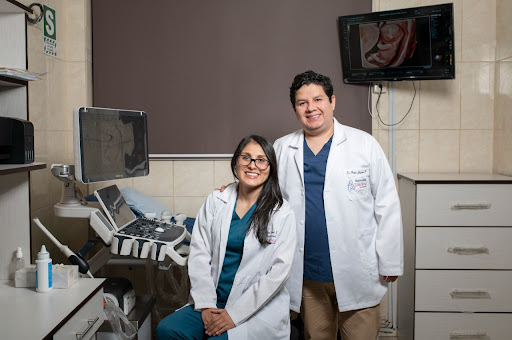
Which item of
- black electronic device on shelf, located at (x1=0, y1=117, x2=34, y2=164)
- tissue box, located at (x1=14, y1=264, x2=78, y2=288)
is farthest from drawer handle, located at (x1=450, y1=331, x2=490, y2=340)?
black electronic device on shelf, located at (x1=0, y1=117, x2=34, y2=164)

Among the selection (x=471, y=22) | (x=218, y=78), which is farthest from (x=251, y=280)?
(x=471, y=22)

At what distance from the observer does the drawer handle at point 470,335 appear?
257cm

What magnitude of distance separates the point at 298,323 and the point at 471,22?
213 cm

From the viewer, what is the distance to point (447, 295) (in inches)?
102

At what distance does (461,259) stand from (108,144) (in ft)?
6.39

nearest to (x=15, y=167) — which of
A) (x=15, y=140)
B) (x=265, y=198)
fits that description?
(x=15, y=140)

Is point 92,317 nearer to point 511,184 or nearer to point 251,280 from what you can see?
point 251,280

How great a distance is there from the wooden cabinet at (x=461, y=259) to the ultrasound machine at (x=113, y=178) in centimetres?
133

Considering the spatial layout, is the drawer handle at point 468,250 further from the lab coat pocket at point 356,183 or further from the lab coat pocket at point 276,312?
the lab coat pocket at point 276,312

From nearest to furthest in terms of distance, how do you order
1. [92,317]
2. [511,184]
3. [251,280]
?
[92,317] < [251,280] < [511,184]

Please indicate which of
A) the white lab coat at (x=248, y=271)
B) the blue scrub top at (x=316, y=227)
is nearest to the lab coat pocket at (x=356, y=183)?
the blue scrub top at (x=316, y=227)

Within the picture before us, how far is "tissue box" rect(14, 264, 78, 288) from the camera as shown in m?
1.68

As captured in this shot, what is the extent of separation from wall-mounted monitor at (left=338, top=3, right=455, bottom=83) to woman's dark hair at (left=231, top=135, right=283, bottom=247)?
117 cm

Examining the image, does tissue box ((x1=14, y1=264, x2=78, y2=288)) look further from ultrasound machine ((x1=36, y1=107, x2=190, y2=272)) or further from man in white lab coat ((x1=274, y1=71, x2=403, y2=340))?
man in white lab coat ((x1=274, y1=71, x2=403, y2=340))
